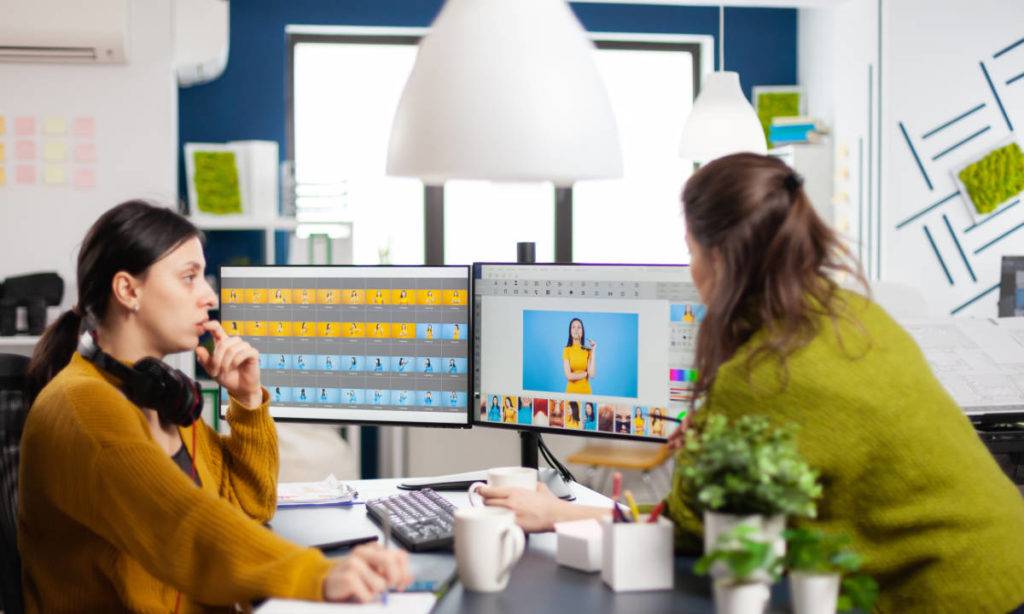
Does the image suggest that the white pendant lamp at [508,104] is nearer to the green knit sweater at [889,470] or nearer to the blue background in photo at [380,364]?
the green knit sweater at [889,470]

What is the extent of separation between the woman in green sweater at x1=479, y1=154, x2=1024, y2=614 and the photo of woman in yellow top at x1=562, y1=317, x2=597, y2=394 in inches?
21.7

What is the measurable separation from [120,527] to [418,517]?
1.72 ft

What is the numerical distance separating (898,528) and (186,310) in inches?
41.9

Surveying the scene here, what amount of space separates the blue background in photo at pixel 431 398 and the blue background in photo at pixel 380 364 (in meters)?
0.09

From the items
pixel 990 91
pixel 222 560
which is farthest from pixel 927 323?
pixel 990 91

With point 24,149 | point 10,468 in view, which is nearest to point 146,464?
point 10,468

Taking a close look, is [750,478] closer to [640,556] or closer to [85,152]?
[640,556]

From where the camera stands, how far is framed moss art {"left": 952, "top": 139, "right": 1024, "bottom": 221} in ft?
16.6

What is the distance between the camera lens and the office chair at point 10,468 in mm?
1521

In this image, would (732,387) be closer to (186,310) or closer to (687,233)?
(687,233)

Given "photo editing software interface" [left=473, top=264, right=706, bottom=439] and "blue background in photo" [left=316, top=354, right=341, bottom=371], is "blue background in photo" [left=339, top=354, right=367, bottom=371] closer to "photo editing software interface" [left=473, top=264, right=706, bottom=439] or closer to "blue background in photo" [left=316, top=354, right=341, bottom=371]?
"blue background in photo" [left=316, top=354, right=341, bottom=371]

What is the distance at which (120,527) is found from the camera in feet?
4.31

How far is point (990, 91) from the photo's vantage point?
5.13 meters

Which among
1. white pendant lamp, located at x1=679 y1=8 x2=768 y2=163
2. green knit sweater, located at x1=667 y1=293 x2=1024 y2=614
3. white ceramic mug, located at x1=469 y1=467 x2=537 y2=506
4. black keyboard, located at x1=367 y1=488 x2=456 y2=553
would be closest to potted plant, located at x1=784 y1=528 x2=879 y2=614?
green knit sweater, located at x1=667 y1=293 x2=1024 y2=614
